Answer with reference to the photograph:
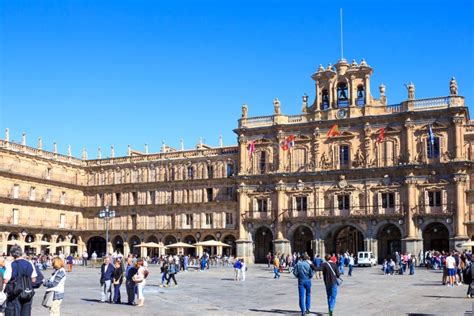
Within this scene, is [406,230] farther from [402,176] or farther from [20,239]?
[20,239]

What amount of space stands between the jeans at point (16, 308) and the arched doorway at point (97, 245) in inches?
2754

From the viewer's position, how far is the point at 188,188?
249 feet

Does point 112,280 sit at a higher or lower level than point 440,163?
lower

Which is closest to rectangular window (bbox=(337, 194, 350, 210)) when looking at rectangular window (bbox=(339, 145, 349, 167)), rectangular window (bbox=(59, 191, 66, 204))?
rectangular window (bbox=(339, 145, 349, 167))

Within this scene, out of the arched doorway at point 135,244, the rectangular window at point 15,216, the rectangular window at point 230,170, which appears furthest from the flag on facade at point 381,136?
the rectangular window at point 15,216

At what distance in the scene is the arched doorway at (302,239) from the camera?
6869 centimetres

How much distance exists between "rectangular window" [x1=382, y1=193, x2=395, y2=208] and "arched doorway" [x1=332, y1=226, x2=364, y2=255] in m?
8.69

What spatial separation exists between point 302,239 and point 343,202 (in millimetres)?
6655

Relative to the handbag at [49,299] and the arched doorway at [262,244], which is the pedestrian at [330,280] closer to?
the handbag at [49,299]

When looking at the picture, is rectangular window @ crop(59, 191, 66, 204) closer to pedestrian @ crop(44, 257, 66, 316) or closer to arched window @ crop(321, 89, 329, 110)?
arched window @ crop(321, 89, 329, 110)

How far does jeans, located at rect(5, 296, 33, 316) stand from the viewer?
1299 centimetres

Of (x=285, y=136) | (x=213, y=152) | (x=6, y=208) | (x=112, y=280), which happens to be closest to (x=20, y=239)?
(x=6, y=208)

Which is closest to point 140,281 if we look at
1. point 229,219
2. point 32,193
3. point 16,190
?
point 229,219

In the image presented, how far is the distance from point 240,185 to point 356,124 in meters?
13.6
